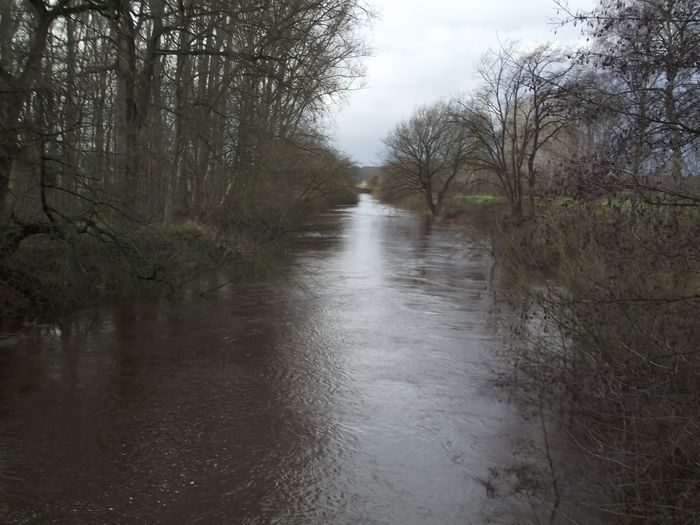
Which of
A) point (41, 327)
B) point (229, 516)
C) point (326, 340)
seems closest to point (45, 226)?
point (41, 327)

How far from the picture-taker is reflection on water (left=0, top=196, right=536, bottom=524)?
5148 millimetres

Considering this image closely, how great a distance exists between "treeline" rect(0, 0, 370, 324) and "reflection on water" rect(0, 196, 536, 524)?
187 cm

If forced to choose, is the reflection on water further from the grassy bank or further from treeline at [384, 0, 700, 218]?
treeline at [384, 0, 700, 218]

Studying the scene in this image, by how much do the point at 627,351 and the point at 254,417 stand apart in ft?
13.2

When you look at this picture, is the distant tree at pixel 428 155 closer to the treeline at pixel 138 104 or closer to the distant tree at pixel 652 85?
the treeline at pixel 138 104

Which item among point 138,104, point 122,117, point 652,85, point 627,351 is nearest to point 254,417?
point 627,351

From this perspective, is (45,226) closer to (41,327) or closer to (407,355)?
(41,327)

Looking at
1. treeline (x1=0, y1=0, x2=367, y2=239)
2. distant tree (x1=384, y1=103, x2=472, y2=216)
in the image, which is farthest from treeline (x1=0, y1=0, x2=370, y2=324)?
distant tree (x1=384, y1=103, x2=472, y2=216)

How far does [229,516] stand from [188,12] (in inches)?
412

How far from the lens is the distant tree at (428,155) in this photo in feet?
146

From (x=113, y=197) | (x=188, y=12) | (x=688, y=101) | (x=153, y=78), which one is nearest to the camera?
(x=688, y=101)

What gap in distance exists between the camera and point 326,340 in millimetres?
10352

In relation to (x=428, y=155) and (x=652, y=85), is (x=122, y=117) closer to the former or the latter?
(x=652, y=85)

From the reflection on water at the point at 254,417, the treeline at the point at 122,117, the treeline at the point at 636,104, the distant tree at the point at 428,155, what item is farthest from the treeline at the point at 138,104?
the distant tree at the point at 428,155
